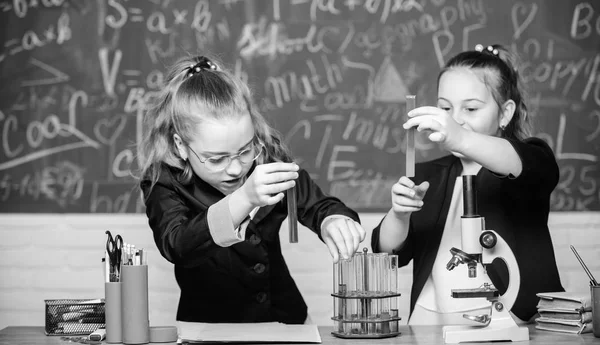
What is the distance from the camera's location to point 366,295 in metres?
1.80

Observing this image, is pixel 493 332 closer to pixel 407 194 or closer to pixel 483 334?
pixel 483 334

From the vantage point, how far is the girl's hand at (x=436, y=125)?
1.80 m

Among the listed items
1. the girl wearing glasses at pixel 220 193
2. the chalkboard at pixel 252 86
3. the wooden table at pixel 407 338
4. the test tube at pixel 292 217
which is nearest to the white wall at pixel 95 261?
the chalkboard at pixel 252 86

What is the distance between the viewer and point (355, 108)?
3.56 meters

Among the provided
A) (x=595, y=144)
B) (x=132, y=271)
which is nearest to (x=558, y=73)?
(x=595, y=144)

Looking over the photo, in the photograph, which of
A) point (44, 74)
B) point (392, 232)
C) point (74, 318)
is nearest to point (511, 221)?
point (392, 232)

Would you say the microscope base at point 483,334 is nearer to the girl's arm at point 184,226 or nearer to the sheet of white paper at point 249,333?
the sheet of white paper at point 249,333

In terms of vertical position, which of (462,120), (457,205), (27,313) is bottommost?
(27,313)

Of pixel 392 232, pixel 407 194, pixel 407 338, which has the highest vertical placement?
pixel 407 194

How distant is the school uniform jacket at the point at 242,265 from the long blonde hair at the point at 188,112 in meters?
0.05

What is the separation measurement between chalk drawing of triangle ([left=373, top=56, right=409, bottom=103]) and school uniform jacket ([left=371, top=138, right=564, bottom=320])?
1220 millimetres

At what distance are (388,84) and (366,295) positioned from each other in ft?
6.23

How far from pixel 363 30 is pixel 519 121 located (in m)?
1.32

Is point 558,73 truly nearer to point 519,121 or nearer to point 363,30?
point 363,30
